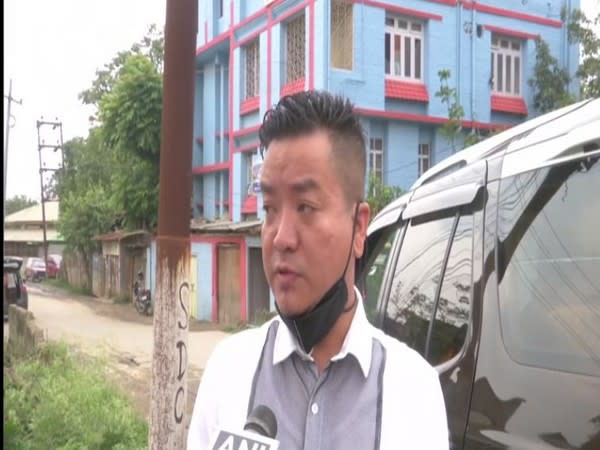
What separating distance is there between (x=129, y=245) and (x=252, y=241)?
29.2 feet

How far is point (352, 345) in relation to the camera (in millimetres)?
1266

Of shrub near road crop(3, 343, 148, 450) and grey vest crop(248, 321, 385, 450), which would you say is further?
Answer: shrub near road crop(3, 343, 148, 450)

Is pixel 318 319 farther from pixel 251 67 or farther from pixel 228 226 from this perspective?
pixel 251 67

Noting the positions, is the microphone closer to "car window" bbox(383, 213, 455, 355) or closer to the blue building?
"car window" bbox(383, 213, 455, 355)

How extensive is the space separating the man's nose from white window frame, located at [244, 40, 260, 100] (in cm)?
1418

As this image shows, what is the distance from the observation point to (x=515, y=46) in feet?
48.9

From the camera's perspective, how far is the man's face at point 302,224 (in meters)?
1.25

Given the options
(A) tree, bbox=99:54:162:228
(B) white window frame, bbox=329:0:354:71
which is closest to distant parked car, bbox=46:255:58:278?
(A) tree, bbox=99:54:162:228

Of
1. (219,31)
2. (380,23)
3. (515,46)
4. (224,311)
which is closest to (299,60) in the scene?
(380,23)

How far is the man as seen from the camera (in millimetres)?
1205

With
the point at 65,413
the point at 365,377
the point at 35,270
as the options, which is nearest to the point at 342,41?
the point at 65,413

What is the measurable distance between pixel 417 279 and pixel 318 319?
1414 mm

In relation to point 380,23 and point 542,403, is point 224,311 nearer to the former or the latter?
point 380,23

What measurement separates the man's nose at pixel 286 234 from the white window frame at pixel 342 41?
11921 millimetres
